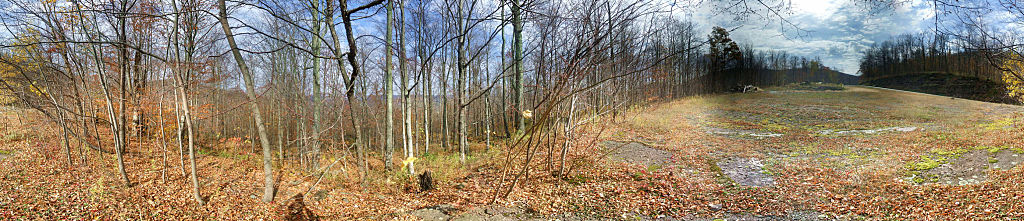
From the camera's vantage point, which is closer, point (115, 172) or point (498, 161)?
point (115, 172)

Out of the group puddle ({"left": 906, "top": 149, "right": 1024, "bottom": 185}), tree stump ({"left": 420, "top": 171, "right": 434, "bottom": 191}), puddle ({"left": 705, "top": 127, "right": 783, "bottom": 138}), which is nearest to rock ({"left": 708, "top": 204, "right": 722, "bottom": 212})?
puddle ({"left": 906, "top": 149, "right": 1024, "bottom": 185})

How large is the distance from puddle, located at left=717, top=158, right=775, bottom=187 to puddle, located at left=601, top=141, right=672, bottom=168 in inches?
44.0

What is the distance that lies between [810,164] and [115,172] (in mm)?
13910

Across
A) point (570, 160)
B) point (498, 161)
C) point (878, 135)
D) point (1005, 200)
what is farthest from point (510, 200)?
point (878, 135)

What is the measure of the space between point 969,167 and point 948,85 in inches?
1112

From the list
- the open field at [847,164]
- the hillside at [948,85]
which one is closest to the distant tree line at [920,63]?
the hillside at [948,85]

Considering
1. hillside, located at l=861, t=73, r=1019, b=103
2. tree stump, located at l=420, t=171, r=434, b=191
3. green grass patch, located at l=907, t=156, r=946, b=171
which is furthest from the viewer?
hillside, located at l=861, t=73, r=1019, b=103

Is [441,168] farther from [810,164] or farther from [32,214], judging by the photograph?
[810,164]

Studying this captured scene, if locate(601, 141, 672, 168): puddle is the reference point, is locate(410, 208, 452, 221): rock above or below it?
below

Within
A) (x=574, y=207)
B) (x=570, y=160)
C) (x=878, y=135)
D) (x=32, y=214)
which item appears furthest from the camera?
(x=878, y=135)

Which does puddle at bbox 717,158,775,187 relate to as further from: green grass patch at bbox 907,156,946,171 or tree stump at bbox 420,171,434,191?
tree stump at bbox 420,171,434,191

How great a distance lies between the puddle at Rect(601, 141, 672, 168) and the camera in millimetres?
7773

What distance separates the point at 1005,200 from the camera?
14.3 feet

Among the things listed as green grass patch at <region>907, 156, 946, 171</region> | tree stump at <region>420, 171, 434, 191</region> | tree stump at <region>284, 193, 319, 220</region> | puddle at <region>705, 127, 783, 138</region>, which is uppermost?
puddle at <region>705, 127, 783, 138</region>
